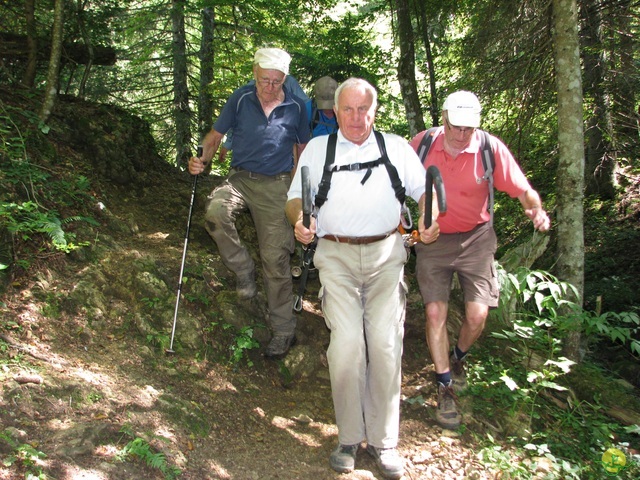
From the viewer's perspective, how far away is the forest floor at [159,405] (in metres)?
3.52

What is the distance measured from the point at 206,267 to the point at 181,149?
7277mm

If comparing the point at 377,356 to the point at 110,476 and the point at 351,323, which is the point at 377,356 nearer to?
the point at 351,323

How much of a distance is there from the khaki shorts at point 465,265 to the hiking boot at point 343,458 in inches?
59.5

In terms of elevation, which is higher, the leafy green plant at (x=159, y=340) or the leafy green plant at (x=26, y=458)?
the leafy green plant at (x=159, y=340)

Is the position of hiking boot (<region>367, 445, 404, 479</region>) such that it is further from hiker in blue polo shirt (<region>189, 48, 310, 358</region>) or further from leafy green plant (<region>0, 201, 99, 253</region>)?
leafy green plant (<region>0, 201, 99, 253</region>)

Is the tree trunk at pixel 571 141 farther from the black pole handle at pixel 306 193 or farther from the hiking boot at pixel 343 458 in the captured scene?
the black pole handle at pixel 306 193

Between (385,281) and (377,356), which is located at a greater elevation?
(385,281)

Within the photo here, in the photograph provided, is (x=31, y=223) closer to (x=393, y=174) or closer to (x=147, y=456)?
(x=147, y=456)

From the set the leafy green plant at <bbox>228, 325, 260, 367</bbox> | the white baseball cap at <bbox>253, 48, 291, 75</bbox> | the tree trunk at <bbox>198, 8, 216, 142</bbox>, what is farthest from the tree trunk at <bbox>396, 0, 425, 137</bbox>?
the leafy green plant at <bbox>228, 325, 260, 367</bbox>

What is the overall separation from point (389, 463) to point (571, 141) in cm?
411

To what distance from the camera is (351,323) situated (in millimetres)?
3998

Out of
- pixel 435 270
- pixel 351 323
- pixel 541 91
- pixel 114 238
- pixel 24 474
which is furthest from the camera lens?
pixel 541 91

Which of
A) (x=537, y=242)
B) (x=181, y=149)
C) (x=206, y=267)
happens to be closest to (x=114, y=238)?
(x=206, y=267)

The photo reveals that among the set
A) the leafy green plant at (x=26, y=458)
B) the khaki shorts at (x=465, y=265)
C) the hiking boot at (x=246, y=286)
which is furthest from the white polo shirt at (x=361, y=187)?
the leafy green plant at (x=26, y=458)
